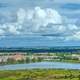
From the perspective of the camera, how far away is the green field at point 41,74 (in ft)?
131

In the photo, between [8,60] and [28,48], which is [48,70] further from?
[28,48]

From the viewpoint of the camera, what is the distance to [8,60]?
55562 mm

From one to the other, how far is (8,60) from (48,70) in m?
10.7

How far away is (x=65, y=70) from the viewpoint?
4681 cm

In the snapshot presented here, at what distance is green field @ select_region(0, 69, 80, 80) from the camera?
40.0m

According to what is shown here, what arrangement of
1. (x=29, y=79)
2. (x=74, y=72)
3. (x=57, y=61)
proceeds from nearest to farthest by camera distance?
(x=29, y=79), (x=74, y=72), (x=57, y=61)

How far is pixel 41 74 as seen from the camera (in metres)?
42.7

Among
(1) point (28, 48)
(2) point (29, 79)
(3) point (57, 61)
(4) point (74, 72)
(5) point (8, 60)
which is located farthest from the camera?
(1) point (28, 48)

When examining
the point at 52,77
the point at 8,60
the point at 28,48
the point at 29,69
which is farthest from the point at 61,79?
the point at 28,48

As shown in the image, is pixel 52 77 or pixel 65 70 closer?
pixel 52 77

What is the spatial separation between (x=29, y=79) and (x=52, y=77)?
120 inches

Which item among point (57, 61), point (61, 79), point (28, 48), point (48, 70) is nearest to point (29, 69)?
point (48, 70)

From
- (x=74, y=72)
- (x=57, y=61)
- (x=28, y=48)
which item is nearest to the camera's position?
(x=74, y=72)

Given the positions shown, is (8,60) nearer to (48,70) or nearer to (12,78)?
(48,70)
